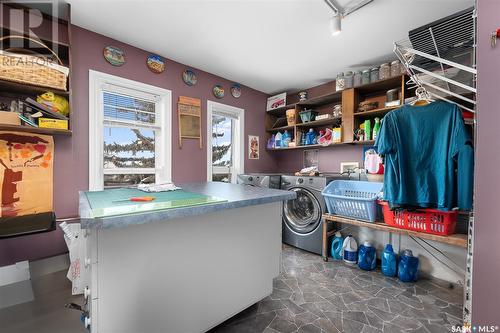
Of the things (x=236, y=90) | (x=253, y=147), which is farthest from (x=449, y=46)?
(x=253, y=147)

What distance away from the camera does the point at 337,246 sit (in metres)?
2.58

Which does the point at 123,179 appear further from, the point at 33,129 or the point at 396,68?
the point at 396,68

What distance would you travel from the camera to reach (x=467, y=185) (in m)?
1.54

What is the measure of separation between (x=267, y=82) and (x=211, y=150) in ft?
4.87

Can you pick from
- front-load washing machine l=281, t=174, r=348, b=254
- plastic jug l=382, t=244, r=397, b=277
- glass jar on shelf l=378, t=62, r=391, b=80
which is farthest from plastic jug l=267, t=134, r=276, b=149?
plastic jug l=382, t=244, r=397, b=277

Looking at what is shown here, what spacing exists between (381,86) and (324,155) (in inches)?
48.4

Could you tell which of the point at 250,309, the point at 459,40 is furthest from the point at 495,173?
the point at 250,309

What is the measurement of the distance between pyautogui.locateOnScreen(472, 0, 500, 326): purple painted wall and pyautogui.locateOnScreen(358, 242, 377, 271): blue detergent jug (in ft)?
4.68

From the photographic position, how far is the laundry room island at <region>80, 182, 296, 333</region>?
0.89m

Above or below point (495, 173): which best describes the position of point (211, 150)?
above

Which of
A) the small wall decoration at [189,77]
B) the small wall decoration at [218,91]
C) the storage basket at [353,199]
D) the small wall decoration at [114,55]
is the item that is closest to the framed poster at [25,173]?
the small wall decoration at [114,55]

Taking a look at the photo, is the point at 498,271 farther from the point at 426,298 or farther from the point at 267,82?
→ the point at 267,82

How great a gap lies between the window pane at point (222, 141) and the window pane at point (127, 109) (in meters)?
1.00

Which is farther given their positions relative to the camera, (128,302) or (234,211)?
(234,211)
